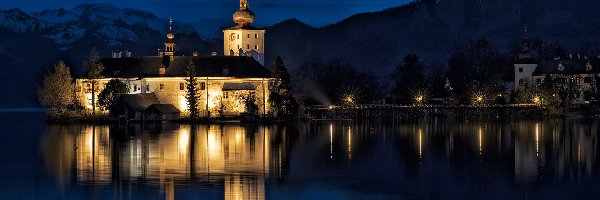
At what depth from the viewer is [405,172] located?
47.0 meters

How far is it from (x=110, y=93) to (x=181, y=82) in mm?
7293

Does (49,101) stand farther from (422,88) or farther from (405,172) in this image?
(405,172)

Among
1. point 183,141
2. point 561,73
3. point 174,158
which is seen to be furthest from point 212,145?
point 561,73

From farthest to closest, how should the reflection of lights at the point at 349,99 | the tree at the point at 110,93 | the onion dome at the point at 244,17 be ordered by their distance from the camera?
the onion dome at the point at 244,17 → the reflection of lights at the point at 349,99 → the tree at the point at 110,93

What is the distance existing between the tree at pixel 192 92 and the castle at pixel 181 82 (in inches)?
61.0

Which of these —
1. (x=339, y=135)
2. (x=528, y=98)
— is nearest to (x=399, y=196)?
(x=339, y=135)

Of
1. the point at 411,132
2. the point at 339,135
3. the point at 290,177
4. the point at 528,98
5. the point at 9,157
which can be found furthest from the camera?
the point at 528,98

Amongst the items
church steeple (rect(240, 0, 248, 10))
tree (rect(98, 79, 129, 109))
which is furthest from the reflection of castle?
church steeple (rect(240, 0, 248, 10))

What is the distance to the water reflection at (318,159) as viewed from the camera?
42281 mm

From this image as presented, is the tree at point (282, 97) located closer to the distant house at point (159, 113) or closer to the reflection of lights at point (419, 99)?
the distant house at point (159, 113)

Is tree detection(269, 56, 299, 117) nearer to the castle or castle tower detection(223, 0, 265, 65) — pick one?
the castle

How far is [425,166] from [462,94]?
3271 inches

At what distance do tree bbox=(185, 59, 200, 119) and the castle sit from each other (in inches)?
61.0

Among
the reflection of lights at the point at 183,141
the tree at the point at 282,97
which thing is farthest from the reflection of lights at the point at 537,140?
the tree at the point at 282,97
